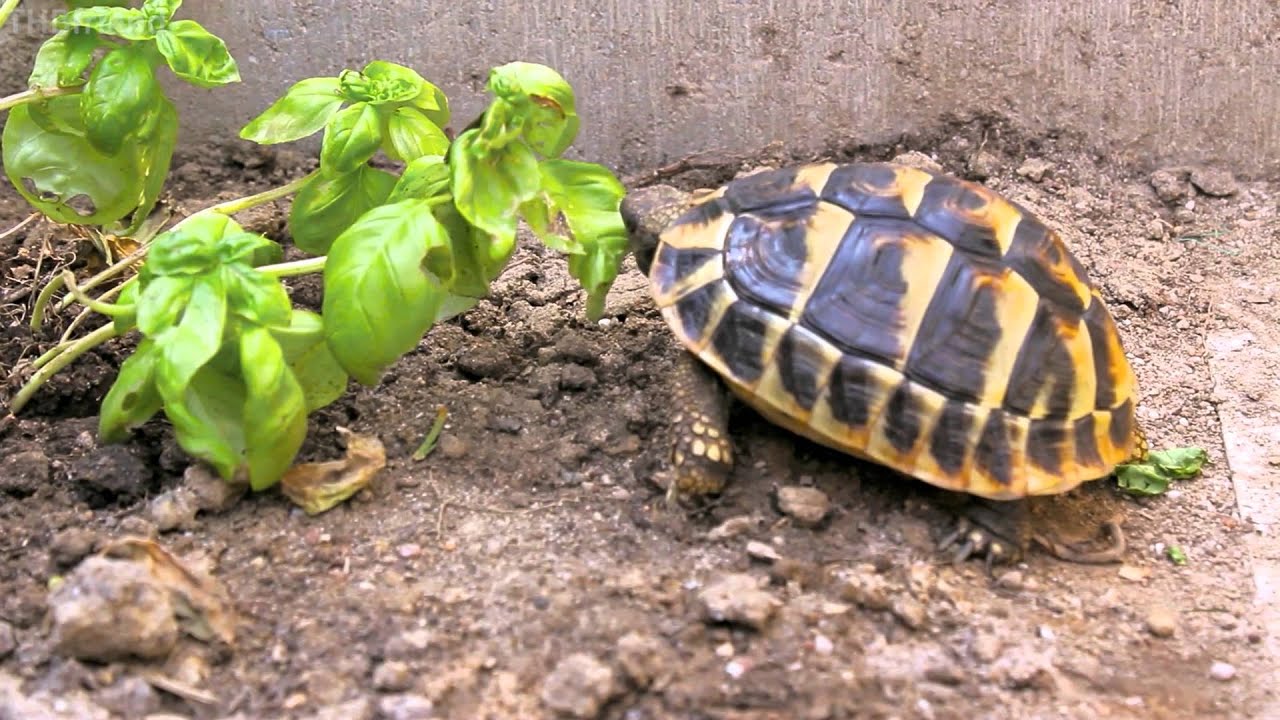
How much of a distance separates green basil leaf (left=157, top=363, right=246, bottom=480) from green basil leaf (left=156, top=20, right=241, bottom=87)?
2.13 feet

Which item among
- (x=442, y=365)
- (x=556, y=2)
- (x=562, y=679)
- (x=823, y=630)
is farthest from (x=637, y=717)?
(x=556, y=2)

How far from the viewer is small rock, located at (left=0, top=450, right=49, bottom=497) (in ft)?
7.74

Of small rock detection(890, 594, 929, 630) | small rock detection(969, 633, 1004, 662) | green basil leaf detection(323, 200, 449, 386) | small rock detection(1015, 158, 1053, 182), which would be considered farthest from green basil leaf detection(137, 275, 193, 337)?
small rock detection(1015, 158, 1053, 182)

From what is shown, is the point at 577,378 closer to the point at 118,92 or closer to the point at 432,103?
the point at 432,103

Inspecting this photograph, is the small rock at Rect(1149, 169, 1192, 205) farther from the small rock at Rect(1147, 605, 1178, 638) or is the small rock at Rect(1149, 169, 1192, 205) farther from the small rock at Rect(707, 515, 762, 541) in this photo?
the small rock at Rect(707, 515, 762, 541)

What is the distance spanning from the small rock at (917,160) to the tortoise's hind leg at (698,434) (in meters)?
1.27

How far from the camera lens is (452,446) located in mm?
2504

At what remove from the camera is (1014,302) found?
7.75 feet

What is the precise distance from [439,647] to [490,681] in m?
0.12

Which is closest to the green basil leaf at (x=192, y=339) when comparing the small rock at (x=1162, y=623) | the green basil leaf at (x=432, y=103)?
the green basil leaf at (x=432, y=103)

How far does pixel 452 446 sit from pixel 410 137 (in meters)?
0.66

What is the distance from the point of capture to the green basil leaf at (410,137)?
101 inches

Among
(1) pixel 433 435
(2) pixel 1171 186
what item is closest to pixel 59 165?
(1) pixel 433 435

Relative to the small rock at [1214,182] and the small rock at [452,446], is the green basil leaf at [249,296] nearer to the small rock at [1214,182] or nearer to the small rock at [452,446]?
the small rock at [452,446]
